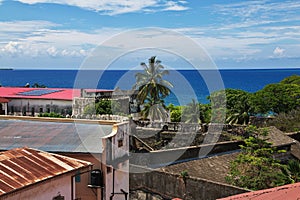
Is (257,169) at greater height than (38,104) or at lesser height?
lesser

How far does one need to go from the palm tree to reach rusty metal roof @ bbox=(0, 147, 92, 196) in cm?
2663

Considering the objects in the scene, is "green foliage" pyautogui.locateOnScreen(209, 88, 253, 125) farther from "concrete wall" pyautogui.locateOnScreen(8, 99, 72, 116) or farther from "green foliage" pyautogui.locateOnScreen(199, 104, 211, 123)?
"concrete wall" pyautogui.locateOnScreen(8, 99, 72, 116)

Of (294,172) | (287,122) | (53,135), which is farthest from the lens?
(287,122)

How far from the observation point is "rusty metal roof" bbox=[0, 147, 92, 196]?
872cm

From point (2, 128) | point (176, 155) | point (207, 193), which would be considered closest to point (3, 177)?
point (2, 128)

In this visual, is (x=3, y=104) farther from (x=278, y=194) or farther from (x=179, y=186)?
(x=278, y=194)

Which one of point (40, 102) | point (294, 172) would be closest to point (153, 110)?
point (40, 102)

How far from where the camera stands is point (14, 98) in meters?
38.7

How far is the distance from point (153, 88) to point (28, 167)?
92.1 ft

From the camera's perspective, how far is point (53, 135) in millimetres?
13750

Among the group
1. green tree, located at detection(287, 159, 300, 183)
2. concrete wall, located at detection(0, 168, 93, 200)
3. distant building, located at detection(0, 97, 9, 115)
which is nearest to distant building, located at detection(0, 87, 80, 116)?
distant building, located at detection(0, 97, 9, 115)

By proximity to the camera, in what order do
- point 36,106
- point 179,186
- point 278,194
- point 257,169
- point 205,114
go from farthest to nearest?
point 205,114
point 36,106
point 257,169
point 179,186
point 278,194

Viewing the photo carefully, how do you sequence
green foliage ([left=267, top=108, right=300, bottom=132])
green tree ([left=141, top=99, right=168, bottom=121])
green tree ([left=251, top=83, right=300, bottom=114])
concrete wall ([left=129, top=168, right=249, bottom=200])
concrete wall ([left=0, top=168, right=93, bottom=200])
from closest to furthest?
concrete wall ([left=0, top=168, right=93, bottom=200]) < concrete wall ([left=129, top=168, right=249, bottom=200]) < green foliage ([left=267, top=108, right=300, bottom=132]) < green tree ([left=141, top=99, right=168, bottom=121]) < green tree ([left=251, top=83, right=300, bottom=114])

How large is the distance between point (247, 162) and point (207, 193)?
3.86 meters
